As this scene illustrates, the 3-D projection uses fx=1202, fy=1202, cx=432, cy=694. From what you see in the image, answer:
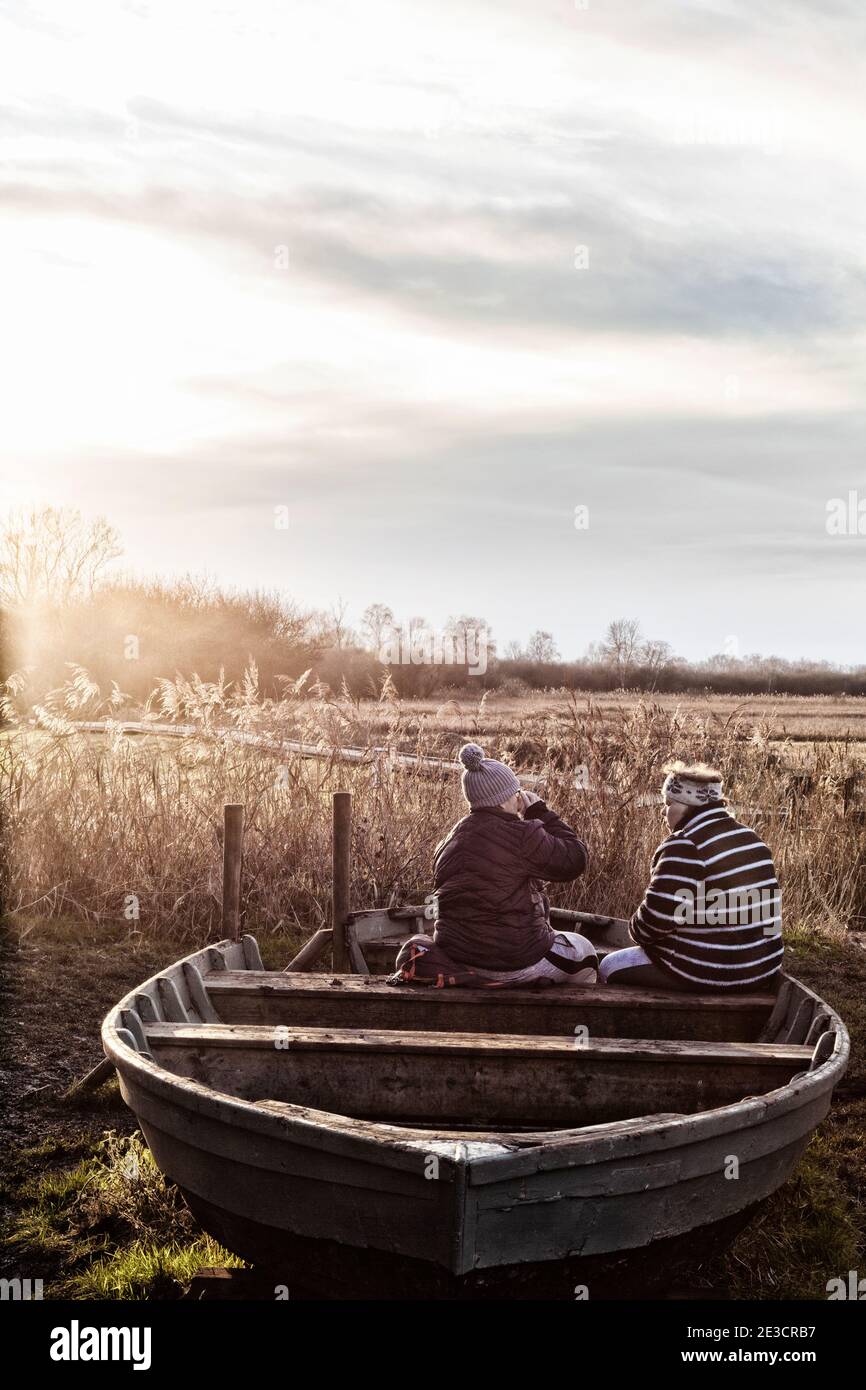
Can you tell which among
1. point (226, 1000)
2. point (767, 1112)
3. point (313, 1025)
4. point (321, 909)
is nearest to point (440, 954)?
point (313, 1025)

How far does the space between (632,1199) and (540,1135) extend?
0.38 metres

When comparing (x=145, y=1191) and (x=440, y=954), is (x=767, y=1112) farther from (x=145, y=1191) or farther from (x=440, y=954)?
(x=145, y=1191)

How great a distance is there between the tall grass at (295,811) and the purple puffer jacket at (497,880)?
11.9 feet

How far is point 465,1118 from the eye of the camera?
497 cm

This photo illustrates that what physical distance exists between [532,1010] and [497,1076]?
879 mm

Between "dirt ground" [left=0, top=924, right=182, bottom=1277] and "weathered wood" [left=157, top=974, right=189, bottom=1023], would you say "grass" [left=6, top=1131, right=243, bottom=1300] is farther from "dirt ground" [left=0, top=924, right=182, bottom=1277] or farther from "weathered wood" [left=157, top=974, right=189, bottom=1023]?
"weathered wood" [left=157, top=974, right=189, bottom=1023]

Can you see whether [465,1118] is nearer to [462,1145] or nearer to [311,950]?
[462,1145]

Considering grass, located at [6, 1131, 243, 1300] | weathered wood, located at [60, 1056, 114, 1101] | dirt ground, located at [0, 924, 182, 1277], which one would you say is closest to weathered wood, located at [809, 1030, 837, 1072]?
grass, located at [6, 1131, 243, 1300]

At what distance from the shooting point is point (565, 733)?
1084cm

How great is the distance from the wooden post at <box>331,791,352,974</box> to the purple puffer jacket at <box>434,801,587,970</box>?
68.0 inches

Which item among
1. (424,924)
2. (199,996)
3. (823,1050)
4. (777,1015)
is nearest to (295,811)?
(424,924)

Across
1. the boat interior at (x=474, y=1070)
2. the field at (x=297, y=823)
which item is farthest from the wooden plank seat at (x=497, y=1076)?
the field at (x=297, y=823)
